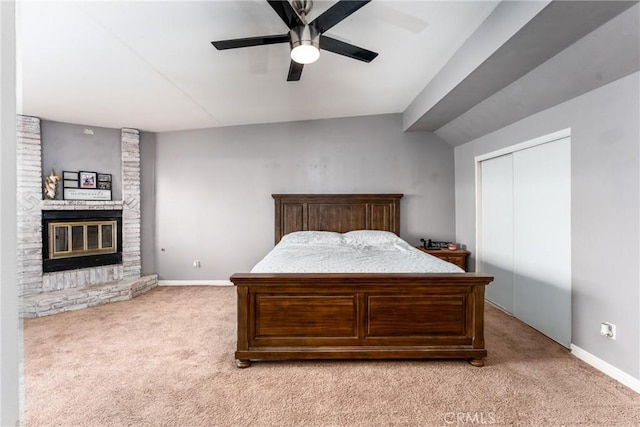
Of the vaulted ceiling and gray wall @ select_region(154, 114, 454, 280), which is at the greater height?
the vaulted ceiling

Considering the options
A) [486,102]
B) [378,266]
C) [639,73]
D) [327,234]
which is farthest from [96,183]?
[639,73]

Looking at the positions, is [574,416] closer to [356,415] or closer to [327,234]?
[356,415]

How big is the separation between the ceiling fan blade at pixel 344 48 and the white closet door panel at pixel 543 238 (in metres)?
1.89

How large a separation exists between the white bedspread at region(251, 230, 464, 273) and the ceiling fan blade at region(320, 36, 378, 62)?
1611 millimetres

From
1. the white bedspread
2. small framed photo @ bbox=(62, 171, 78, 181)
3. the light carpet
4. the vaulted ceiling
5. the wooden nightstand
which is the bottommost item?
the light carpet

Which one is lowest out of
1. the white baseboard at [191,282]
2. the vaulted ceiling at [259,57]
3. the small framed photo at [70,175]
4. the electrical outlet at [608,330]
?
the white baseboard at [191,282]

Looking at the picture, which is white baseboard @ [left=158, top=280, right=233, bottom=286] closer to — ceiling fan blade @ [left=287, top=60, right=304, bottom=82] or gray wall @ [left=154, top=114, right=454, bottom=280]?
gray wall @ [left=154, top=114, right=454, bottom=280]

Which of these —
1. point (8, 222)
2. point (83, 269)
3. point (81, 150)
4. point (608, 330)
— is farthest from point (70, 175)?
point (608, 330)

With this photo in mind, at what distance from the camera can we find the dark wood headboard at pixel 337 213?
14.3 ft

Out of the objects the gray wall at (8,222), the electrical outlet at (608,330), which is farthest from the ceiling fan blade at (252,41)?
the electrical outlet at (608,330)

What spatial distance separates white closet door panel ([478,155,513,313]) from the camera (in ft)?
11.3

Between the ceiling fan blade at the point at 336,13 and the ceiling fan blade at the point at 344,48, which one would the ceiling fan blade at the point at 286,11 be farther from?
the ceiling fan blade at the point at 344,48

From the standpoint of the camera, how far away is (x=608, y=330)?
218 cm

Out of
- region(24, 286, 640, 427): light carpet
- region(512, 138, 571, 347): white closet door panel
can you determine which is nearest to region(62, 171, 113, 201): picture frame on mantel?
region(24, 286, 640, 427): light carpet
